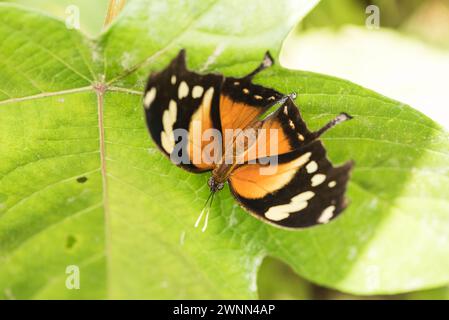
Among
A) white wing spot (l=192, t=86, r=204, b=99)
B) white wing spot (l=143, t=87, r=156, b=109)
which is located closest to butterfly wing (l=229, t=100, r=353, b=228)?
white wing spot (l=192, t=86, r=204, b=99)

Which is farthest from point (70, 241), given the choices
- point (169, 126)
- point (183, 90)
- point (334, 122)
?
point (334, 122)

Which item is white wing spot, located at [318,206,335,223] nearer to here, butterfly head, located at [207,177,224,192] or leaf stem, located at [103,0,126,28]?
butterfly head, located at [207,177,224,192]

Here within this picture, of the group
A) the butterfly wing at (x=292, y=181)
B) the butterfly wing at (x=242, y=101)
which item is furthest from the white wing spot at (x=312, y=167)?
the butterfly wing at (x=242, y=101)

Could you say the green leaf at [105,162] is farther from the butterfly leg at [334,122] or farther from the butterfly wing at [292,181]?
the butterfly leg at [334,122]

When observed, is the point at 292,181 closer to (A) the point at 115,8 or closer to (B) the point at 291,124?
(B) the point at 291,124

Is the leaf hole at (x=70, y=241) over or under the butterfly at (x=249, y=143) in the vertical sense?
under

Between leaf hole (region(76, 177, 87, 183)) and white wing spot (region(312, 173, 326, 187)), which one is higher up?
leaf hole (region(76, 177, 87, 183))

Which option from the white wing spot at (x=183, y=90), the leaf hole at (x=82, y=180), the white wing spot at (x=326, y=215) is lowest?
the white wing spot at (x=326, y=215)
